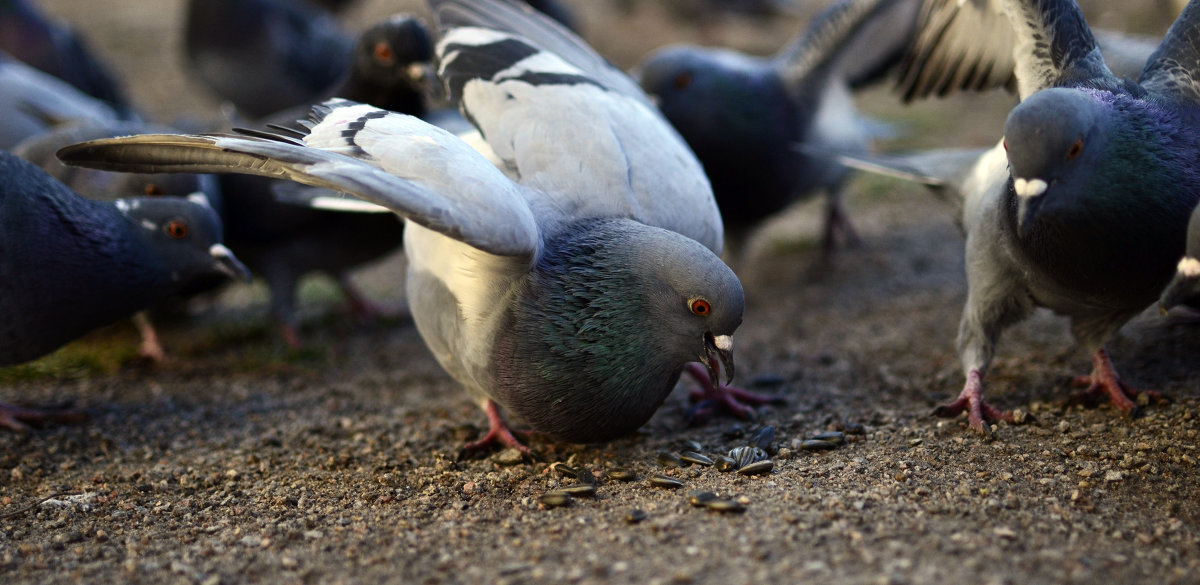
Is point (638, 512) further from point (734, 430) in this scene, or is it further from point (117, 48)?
point (117, 48)

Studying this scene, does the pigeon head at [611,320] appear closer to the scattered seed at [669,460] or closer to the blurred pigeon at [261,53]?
the scattered seed at [669,460]

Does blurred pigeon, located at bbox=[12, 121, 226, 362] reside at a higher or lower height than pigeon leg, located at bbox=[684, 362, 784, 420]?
higher

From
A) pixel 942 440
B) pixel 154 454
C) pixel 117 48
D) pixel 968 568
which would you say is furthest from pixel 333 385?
pixel 117 48

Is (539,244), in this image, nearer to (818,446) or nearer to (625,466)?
(625,466)

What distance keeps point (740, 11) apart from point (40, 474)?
1196 cm

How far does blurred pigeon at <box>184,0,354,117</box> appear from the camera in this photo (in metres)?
7.89

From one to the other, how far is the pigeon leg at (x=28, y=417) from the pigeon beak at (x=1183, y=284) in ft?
15.1

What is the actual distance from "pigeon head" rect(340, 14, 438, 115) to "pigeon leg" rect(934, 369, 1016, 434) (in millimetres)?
3410

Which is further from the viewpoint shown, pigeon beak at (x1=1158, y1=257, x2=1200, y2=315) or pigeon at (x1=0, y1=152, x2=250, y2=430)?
pigeon at (x1=0, y1=152, x2=250, y2=430)

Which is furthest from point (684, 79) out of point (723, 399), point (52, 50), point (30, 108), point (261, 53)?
point (52, 50)

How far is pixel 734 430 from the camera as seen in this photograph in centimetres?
382

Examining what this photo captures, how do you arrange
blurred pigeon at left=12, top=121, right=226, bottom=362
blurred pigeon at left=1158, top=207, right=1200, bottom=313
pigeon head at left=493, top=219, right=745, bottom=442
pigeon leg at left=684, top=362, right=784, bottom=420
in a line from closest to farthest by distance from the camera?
blurred pigeon at left=1158, top=207, right=1200, bottom=313
pigeon head at left=493, top=219, right=745, bottom=442
pigeon leg at left=684, top=362, right=784, bottom=420
blurred pigeon at left=12, top=121, right=226, bottom=362

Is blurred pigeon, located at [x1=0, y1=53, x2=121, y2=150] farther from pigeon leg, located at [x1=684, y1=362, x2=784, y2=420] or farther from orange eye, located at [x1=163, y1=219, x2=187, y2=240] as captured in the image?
pigeon leg, located at [x1=684, y1=362, x2=784, y2=420]

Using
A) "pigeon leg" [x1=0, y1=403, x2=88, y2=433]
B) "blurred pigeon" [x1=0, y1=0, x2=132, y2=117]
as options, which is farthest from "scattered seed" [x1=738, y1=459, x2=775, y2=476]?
"blurred pigeon" [x1=0, y1=0, x2=132, y2=117]
